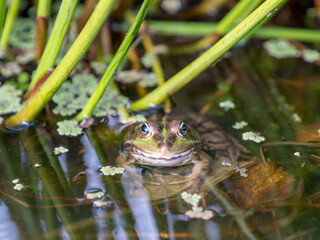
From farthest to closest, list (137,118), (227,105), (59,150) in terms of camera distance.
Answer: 1. (227,105)
2. (137,118)
3. (59,150)

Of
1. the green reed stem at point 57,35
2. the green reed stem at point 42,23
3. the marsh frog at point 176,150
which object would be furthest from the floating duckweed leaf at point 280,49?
the green reed stem at point 57,35

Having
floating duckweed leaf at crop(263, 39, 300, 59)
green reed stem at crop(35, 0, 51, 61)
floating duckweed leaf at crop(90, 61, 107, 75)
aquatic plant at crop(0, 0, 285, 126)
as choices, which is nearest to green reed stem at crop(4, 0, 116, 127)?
aquatic plant at crop(0, 0, 285, 126)

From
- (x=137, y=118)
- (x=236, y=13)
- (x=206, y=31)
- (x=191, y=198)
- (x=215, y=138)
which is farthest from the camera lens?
(x=206, y=31)

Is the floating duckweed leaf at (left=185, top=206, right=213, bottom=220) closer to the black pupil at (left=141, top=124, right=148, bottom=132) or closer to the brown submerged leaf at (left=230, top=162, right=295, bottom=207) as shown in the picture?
the brown submerged leaf at (left=230, top=162, right=295, bottom=207)

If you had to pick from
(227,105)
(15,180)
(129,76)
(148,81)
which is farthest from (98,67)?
(15,180)

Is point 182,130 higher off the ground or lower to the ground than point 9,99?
lower

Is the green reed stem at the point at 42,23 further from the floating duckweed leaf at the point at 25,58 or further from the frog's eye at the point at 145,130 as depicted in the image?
the frog's eye at the point at 145,130

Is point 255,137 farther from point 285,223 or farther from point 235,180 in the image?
point 285,223

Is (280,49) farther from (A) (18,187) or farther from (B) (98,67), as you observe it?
(A) (18,187)
